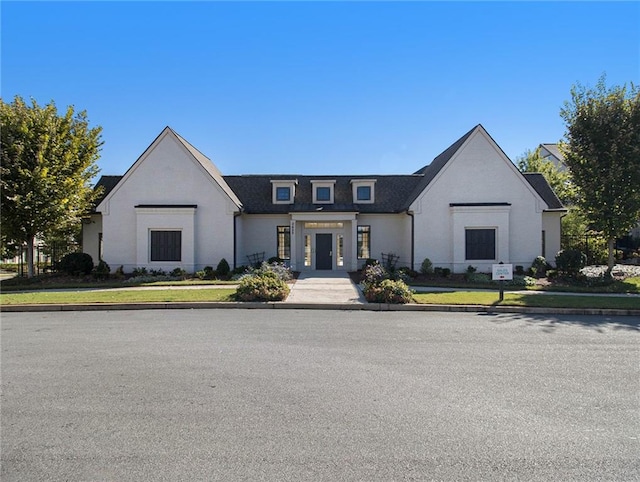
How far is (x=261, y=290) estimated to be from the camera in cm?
1382

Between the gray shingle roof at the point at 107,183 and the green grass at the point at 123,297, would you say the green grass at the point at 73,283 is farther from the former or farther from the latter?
the gray shingle roof at the point at 107,183

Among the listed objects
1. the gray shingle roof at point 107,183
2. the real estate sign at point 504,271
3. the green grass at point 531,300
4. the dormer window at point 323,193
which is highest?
the gray shingle roof at point 107,183

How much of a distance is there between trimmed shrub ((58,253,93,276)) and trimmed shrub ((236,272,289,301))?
38.8ft

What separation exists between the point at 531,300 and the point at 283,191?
16182mm

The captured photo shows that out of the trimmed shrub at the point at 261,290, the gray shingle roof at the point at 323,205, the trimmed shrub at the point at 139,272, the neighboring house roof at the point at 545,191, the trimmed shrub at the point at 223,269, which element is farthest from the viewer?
the gray shingle roof at the point at 323,205

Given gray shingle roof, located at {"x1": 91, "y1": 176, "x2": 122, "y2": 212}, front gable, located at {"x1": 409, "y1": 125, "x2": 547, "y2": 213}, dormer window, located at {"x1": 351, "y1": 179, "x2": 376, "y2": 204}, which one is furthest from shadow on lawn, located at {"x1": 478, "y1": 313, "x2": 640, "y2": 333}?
gray shingle roof, located at {"x1": 91, "y1": 176, "x2": 122, "y2": 212}

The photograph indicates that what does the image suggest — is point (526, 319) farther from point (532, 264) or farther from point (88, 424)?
point (532, 264)

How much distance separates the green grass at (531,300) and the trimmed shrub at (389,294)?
48cm

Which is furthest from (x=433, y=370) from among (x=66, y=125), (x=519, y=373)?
(x=66, y=125)

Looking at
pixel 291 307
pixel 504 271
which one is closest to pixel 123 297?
pixel 291 307

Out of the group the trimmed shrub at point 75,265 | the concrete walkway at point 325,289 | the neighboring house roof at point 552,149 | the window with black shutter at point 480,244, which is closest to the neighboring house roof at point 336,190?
the window with black shutter at point 480,244

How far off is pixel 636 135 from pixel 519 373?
1835cm

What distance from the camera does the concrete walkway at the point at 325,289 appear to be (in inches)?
556

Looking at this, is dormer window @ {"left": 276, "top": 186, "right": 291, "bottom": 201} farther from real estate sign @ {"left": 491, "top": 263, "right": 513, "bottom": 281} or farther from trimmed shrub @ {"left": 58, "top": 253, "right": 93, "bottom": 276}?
real estate sign @ {"left": 491, "top": 263, "right": 513, "bottom": 281}
